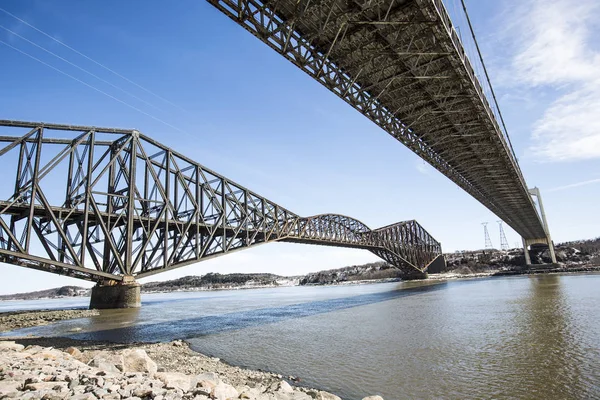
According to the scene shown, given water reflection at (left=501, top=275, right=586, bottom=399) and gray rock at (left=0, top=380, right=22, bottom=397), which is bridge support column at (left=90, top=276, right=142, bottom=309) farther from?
water reflection at (left=501, top=275, right=586, bottom=399)

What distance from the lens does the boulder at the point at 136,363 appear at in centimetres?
873

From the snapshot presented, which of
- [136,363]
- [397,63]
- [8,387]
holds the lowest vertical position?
[136,363]

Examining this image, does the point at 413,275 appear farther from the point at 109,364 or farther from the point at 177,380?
the point at 109,364

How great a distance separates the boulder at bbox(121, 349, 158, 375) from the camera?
8734 millimetres

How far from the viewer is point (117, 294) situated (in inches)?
1348

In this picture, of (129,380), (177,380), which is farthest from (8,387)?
(177,380)

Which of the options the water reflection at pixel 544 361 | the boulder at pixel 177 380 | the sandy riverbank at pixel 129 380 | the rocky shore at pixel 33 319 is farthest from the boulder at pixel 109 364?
the rocky shore at pixel 33 319

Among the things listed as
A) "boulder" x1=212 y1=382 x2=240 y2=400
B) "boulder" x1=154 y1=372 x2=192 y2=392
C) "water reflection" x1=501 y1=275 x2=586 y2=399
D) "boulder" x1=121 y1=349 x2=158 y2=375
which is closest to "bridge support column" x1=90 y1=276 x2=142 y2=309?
"boulder" x1=121 y1=349 x2=158 y2=375

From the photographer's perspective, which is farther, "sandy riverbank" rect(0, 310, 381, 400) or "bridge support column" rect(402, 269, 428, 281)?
"bridge support column" rect(402, 269, 428, 281)

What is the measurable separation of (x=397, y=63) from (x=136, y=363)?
1964 cm

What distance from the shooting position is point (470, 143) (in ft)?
106

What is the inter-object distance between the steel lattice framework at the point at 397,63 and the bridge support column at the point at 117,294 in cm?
2885

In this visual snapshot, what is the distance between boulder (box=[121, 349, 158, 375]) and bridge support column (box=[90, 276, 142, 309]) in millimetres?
28122

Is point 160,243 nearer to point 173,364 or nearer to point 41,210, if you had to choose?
point 41,210
